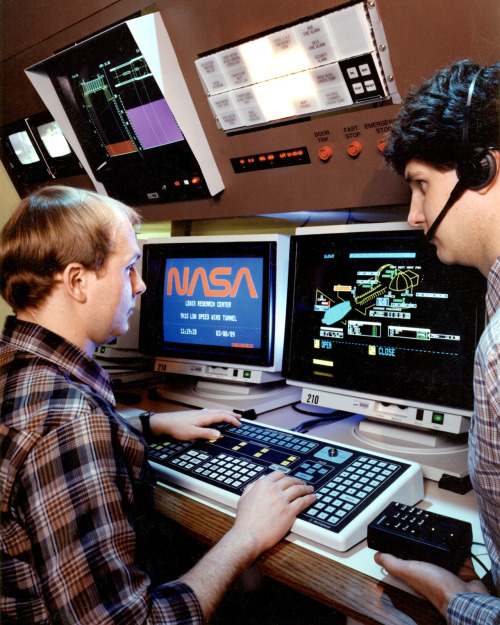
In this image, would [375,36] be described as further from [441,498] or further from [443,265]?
[441,498]

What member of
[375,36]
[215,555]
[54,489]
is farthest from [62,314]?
[375,36]

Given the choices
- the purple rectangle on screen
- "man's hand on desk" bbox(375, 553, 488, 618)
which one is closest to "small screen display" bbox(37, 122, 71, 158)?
the purple rectangle on screen

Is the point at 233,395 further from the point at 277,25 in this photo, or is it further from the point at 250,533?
the point at 277,25

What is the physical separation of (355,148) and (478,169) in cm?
61

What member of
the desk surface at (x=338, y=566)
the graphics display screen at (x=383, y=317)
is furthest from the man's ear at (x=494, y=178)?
the desk surface at (x=338, y=566)

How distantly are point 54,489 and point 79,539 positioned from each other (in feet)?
0.27

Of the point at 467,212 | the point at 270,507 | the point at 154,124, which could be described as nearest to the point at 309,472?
the point at 270,507

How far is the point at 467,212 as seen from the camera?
0.91 meters

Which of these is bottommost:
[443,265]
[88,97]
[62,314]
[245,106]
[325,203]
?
[443,265]

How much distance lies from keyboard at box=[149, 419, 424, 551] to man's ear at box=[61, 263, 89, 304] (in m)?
0.47

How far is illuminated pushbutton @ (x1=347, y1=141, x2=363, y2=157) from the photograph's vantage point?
4.66 ft

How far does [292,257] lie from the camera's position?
148cm

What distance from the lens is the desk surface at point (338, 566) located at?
28.6 inches

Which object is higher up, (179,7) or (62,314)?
(179,7)
